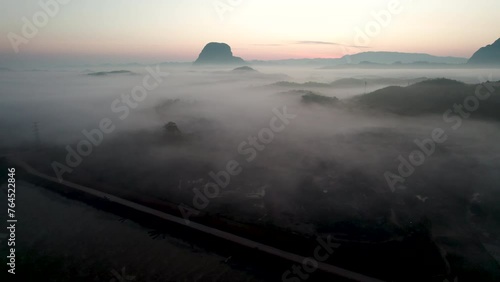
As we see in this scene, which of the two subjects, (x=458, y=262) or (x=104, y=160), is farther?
(x=104, y=160)

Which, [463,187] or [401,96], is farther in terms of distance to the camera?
[401,96]

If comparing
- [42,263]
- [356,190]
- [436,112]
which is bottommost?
[42,263]

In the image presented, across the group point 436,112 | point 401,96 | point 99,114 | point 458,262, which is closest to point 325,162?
point 458,262

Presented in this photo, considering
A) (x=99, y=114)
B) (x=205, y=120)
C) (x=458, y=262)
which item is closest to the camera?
(x=458, y=262)

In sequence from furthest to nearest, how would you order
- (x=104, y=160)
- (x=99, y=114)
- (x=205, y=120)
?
(x=99, y=114)
(x=205, y=120)
(x=104, y=160)

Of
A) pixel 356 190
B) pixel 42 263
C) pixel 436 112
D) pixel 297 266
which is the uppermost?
pixel 436 112

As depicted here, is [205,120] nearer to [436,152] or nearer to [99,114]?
[99,114]

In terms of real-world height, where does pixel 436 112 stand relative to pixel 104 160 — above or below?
above

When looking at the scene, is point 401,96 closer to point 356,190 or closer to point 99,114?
point 356,190

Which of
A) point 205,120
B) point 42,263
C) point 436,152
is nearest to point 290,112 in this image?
point 205,120
